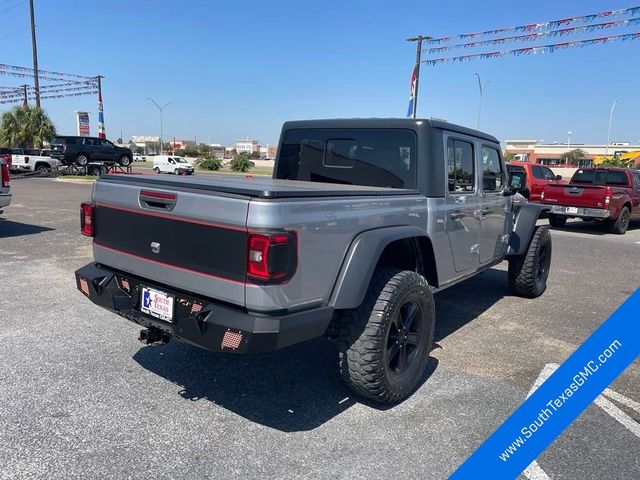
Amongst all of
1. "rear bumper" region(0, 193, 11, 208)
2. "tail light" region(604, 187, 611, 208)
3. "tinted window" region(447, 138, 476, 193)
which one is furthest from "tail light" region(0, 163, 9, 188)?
"tail light" region(604, 187, 611, 208)

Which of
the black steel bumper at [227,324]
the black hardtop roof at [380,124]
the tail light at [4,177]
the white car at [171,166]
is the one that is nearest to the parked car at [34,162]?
the white car at [171,166]

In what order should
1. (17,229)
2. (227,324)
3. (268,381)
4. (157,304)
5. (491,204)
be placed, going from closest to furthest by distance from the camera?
(227,324)
(157,304)
(268,381)
(491,204)
(17,229)

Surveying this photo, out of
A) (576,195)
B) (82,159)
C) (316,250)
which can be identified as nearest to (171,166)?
(82,159)

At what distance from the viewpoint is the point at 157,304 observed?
3.07 meters

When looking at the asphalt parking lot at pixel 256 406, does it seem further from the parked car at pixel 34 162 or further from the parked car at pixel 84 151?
the parked car at pixel 34 162

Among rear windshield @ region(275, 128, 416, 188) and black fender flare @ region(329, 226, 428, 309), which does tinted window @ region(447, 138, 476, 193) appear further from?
black fender flare @ region(329, 226, 428, 309)

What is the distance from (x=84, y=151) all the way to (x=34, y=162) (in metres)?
3.04

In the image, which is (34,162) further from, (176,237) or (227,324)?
(227,324)

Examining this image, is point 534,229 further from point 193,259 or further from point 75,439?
point 75,439

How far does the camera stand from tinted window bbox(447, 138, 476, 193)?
423cm

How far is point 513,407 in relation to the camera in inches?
135

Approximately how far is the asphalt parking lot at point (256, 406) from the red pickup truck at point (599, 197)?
8347mm

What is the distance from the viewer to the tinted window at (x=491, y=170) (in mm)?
5031

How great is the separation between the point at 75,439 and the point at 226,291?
4.13 feet
